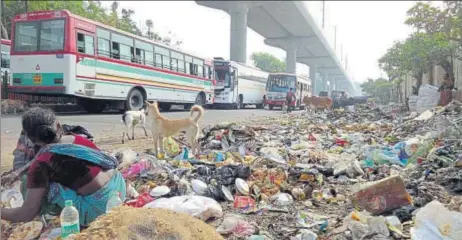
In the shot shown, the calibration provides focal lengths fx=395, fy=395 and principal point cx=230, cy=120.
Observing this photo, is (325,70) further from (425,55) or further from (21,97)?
(21,97)

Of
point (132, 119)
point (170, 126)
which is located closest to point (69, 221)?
point (170, 126)

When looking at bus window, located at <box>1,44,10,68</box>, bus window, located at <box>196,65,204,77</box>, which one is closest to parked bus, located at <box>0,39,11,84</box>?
bus window, located at <box>1,44,10,68</box>

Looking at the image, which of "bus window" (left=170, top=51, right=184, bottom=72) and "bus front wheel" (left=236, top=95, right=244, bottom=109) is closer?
"bus window" (left=170, top=51, right=184, bottom=72)

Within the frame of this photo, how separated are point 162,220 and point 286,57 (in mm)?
20405

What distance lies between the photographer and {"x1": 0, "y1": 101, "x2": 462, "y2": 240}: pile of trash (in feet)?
8.77

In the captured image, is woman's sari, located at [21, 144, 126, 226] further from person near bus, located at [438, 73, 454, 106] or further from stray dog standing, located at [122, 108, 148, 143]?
person near bus, located at [438, 73, 454, 106]

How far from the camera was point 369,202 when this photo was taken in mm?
3102

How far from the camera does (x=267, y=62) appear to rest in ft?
78.7

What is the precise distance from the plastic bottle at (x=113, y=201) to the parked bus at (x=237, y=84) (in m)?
16.4

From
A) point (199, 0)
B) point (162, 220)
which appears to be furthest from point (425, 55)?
point (199, 0)

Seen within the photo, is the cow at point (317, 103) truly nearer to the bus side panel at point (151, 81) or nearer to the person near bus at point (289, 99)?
the person near bus at point (289, 99)

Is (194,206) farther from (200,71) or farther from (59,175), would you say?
(200,71)

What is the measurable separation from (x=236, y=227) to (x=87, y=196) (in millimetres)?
1020

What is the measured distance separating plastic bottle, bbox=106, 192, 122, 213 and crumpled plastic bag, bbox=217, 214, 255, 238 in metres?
0.71
